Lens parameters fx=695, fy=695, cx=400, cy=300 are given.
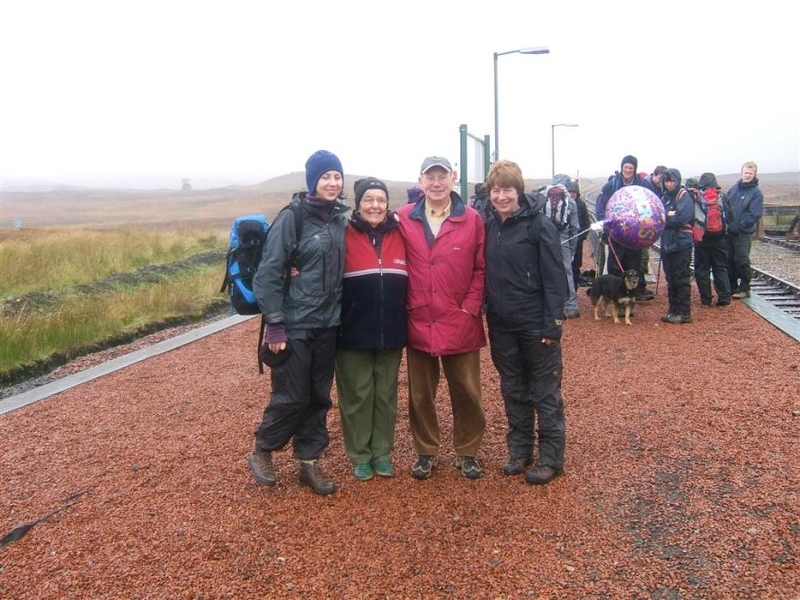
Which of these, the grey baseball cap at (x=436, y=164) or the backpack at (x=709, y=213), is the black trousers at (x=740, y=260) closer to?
the backpack at (x=709, y=213)

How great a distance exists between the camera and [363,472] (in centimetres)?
434

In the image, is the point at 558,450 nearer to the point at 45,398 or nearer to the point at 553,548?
the point at 553,548

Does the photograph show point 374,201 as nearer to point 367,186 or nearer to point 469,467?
point 367,186

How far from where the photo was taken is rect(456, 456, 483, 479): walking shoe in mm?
4293

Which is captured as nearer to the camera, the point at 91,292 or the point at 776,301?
the point at 776,301

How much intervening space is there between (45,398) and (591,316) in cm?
673

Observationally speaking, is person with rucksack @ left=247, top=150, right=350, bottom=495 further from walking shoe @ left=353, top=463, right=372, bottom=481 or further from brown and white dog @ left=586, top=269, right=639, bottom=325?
brown and white dog @ left=586, top=269, right=639, bottom=325

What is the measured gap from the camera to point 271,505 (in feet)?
13.2

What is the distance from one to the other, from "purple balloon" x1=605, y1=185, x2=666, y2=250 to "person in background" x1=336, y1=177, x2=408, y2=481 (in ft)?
17.6

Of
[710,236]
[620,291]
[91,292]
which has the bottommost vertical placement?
[91,292]

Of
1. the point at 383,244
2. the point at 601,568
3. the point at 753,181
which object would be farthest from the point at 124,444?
the point at 753,181

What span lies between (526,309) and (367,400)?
1.12 metres

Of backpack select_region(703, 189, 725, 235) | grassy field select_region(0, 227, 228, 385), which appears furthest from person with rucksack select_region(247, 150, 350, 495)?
backpack select_region(703, 189, 725, 235)

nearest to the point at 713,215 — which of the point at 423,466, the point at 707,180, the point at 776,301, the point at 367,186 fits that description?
the point at 707,180
